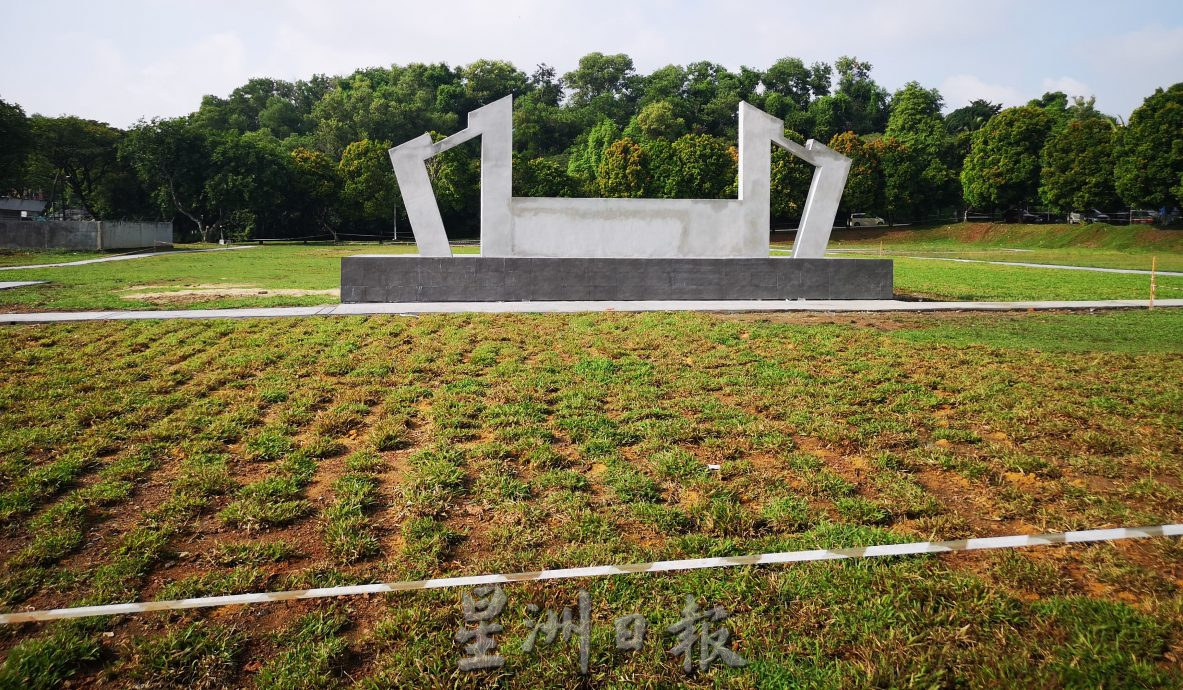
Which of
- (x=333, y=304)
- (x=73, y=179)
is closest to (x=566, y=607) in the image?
(x=333, y=304)

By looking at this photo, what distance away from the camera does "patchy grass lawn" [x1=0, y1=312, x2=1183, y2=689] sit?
250 centimetres

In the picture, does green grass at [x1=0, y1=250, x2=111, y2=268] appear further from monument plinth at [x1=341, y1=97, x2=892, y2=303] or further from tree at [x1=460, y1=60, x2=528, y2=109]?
tree at [x1=460, y1=60, x2=528, y2=109]

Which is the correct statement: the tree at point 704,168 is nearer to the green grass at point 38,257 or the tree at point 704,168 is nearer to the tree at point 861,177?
the tree at point 861,177

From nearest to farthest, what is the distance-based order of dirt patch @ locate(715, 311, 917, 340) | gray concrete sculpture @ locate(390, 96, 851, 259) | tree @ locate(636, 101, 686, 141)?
dirt patch @ locate(715, 311, 917, 340) → gray concrete sculpture @ locate(390, 96, 851, 259) → tree @ locate(636, 101, 686, 141)

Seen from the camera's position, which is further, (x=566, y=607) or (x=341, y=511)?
(x=341, y=511)

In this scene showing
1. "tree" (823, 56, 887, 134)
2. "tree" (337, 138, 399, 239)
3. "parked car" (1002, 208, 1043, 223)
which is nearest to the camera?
"tree" (337, 138, 399, 239)

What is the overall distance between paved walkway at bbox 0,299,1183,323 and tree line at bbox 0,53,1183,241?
33813mm

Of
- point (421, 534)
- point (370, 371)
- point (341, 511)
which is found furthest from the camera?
point (370, 371)

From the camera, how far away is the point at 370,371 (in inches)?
269

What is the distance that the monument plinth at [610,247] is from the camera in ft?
41.1

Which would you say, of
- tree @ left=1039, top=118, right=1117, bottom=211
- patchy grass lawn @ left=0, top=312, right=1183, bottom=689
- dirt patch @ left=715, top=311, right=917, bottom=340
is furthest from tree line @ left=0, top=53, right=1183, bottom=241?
patchy grass lawn @ left=0, top=312, right=1183, bottom=689

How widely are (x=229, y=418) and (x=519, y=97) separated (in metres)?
80.3

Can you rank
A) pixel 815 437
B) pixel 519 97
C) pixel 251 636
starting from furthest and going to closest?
1. pixel 519 97
2. pixel 815 437
3. pixel 251 636

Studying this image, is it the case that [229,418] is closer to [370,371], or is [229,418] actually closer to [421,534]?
[370,371]
